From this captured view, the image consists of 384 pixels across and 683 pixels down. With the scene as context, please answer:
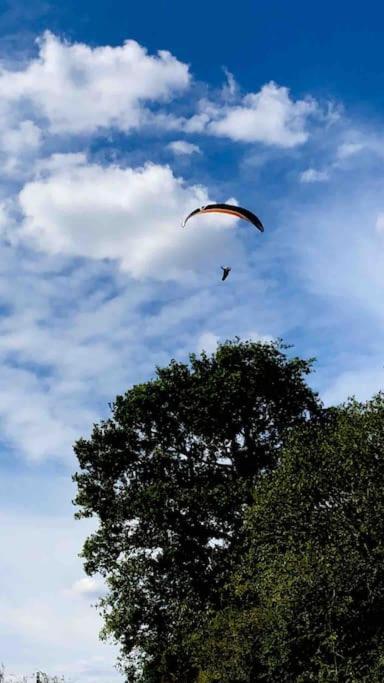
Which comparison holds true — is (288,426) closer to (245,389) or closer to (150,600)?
(245,389)

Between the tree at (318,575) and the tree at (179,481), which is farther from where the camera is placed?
the tree at (179,481)

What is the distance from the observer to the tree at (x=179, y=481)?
45281 mm

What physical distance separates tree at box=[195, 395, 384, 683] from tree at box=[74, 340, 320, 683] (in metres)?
5.37

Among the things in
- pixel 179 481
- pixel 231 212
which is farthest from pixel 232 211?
pixel 179 481

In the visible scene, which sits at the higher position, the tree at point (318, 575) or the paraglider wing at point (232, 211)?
the paraglider wing at point (232, 211)

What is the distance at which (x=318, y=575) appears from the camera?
3469 cm

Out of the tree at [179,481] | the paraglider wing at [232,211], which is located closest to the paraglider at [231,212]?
the paraglider wing at [232,211]

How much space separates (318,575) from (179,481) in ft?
46.7

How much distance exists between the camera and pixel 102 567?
47812mm

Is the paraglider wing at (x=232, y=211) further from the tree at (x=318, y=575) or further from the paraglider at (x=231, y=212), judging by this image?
the tree at (x=318, y=575)

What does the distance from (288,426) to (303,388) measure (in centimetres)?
284

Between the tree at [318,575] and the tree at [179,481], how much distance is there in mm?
5366

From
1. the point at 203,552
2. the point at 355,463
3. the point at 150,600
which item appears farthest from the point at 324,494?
the point at 150,600

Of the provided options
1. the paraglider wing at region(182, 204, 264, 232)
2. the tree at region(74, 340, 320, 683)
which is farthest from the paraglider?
the tree at region(74, 340, 320, 683)
